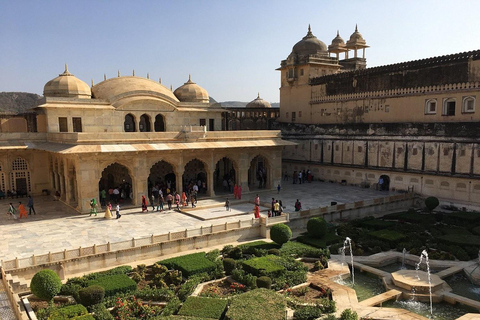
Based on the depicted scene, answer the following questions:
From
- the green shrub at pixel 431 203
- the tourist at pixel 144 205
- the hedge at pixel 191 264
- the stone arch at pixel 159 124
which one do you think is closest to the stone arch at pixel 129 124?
the stone arch at pixel 159 124

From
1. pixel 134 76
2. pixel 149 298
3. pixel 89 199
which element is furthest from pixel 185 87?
pixel 149 298

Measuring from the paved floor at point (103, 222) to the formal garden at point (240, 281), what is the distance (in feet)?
11.0

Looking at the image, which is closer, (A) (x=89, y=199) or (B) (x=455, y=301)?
(B) (x=455, y=301)

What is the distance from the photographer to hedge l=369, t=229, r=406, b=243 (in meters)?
18.5

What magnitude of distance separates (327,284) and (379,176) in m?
17.7

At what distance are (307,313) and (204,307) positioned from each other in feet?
10.3

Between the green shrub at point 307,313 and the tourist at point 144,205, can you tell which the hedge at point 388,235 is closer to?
the green shrub at point 307,313

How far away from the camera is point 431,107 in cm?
2817

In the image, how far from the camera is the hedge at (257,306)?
10.8 m

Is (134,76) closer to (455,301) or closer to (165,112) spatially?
(165,112)

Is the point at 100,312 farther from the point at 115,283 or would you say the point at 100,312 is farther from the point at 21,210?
the point at 21,210

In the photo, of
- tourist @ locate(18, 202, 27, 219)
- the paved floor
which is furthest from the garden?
tourist @ locate(18, 202, 27, 219)

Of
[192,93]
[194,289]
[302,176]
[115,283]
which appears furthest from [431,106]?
[115,283]

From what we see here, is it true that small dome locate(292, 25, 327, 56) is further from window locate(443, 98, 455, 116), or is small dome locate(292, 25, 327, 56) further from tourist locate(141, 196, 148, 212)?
tourist locate(141, 196, 148, 212)
